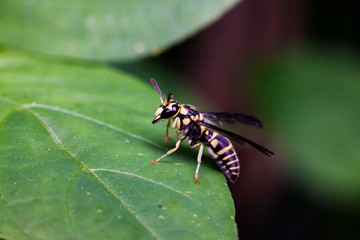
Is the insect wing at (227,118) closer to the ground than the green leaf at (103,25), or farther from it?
closer to the ground

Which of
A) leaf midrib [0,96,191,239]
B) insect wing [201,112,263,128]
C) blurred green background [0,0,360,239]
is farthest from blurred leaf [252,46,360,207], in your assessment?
leaf midrib [0,96,191,239]

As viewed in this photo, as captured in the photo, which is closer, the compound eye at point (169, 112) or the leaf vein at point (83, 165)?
the leaf vein at point (83, 165)

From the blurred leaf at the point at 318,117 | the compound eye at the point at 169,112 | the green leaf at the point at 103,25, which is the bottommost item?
the blurred leaf at the point at 318,117

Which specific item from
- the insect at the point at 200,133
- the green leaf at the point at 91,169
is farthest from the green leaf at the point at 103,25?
the insect at the point at 200,133

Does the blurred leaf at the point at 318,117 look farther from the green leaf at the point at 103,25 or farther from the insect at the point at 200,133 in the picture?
the green leaf at the point at 103,25

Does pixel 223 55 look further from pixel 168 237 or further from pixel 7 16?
pixel 168 237

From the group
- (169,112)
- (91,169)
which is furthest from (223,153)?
(91,169)

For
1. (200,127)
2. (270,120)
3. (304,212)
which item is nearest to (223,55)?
(270,120)
